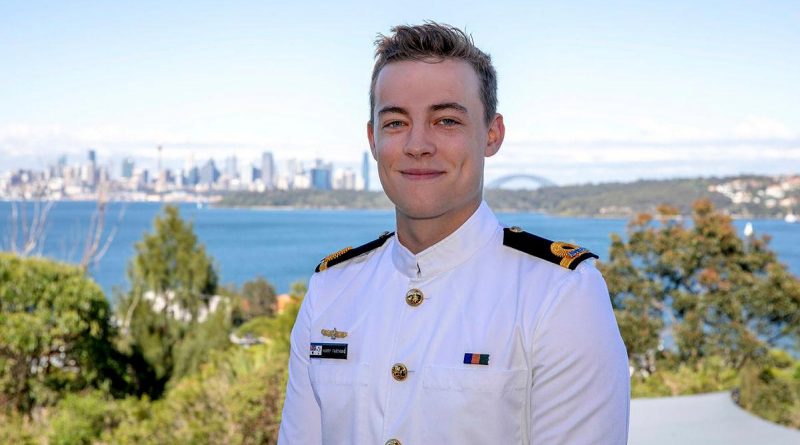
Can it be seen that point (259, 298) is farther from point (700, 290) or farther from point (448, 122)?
point (448, 122)

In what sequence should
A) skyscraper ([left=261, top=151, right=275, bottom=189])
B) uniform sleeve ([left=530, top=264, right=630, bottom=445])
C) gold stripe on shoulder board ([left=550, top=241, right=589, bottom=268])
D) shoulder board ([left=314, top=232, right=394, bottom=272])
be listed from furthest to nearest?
skyscraper ([left=261, top=151, right=275, bottom=189]), shoulder board ([left=314, top=232, right=394, bottom=272]), gold stripe on shoulder board ([left=550, top=241, right=589, bottom=268]), uniform sleeve ([left=530, top=264, right=630, bottom=445])

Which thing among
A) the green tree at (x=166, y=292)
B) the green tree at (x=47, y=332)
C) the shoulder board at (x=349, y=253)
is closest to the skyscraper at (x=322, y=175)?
the green tree at (x=166, y=292)

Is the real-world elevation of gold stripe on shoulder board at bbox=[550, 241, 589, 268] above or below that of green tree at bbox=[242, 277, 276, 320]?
above

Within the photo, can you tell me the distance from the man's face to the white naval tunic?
0.26ft

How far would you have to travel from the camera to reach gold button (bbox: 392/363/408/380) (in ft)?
4.27

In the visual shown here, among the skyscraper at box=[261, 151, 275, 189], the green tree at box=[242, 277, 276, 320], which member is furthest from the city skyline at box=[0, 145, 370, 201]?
the green tree at box=[242, 277, 276, 320]

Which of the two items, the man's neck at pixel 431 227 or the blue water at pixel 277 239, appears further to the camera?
the blue water at pixel 277 239

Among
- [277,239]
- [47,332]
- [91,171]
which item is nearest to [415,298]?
[47,332]

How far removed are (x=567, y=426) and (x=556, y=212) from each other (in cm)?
4431

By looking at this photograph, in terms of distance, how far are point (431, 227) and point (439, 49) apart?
0.86 feet

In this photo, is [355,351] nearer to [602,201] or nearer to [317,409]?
A: [317,409]

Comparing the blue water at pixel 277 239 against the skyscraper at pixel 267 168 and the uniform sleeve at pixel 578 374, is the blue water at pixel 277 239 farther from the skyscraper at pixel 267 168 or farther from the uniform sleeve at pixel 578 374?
the uniform sleeve at pixel 578 374

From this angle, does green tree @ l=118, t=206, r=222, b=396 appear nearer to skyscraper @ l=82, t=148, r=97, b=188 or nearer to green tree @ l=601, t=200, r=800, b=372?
green tree @ l=601, t=200, r=800, b=372

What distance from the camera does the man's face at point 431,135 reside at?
4.24 feet
